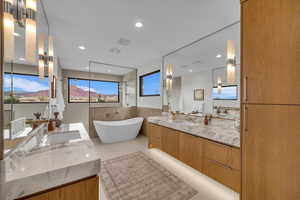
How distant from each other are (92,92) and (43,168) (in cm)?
459

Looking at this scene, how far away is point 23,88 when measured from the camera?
1198 millimetres

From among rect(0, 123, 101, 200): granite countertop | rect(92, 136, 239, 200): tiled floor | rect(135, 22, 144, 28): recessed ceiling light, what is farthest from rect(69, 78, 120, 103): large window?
rect(0, 123, 101, 200): granite countertop

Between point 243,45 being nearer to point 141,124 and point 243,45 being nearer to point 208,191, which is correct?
point 208,191

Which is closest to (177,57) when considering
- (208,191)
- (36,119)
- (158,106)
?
(158,106)

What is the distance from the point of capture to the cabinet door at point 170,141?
238cm

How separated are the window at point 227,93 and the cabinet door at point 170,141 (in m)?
1.09

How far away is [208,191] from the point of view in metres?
1.74

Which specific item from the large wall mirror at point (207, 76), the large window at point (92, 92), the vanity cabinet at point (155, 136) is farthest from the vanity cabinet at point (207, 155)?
the large window at point (92, 92)

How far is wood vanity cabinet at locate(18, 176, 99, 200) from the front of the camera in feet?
2.23

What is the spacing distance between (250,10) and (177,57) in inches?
82.4

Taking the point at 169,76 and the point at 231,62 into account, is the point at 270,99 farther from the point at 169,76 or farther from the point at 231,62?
the point at 169,76

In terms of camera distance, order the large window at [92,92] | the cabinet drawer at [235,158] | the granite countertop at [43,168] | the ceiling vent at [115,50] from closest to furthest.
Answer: the granite countertop at [43,168], the cabinet drawer at [235,158], the ceiling vent at [115,50], the large window at [92,92]

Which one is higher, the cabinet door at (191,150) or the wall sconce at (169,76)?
the wall sconce at (169,76)

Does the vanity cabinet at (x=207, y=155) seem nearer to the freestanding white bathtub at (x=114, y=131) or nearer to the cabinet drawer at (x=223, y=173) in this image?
the cabinet drawer at (x=223, y=173)
